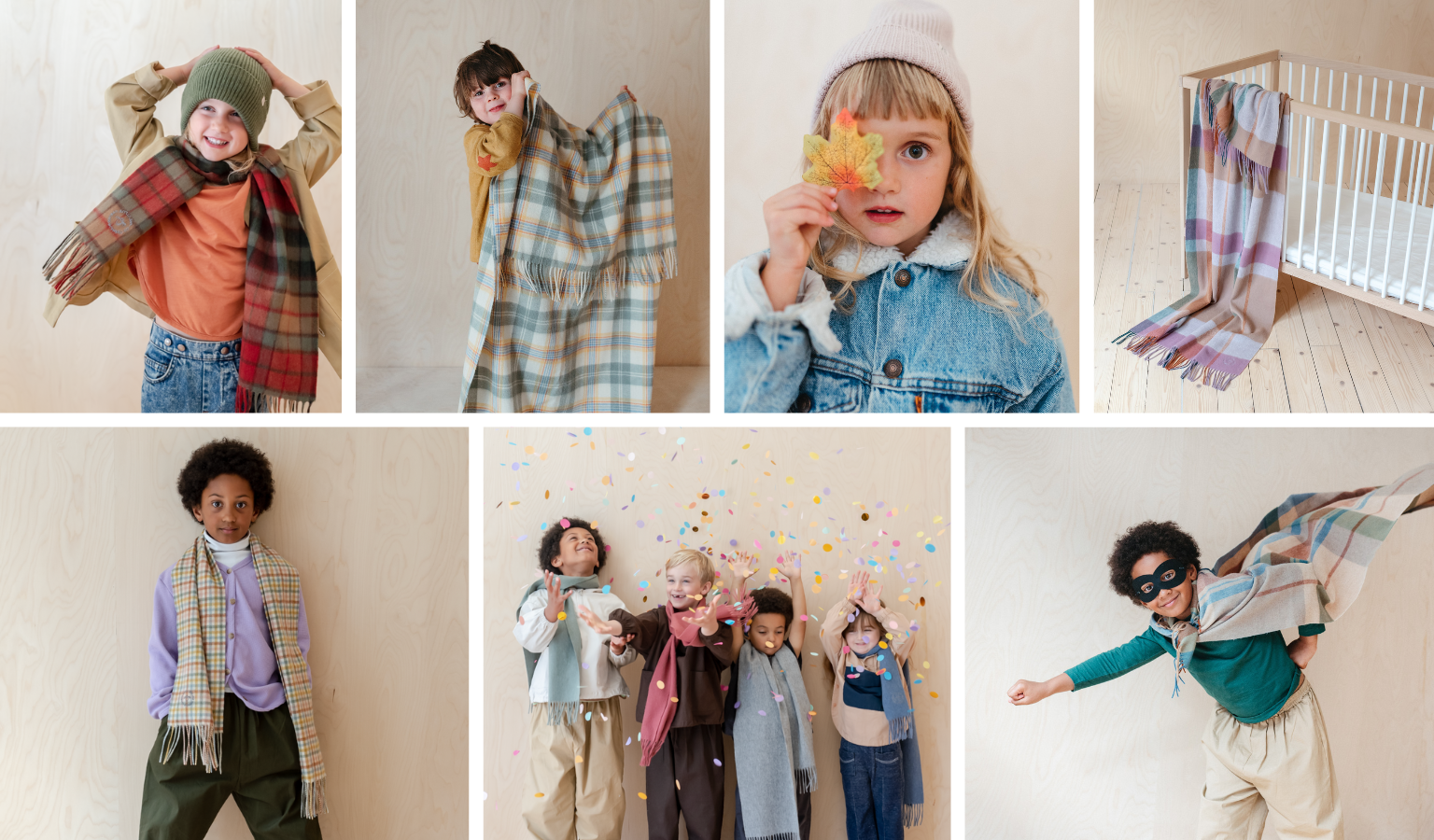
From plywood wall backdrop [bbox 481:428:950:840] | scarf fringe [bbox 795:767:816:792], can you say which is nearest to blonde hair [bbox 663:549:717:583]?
plywood wall backdrop [bbox 481:428:950:840]

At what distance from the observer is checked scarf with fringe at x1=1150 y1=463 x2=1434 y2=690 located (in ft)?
5.49

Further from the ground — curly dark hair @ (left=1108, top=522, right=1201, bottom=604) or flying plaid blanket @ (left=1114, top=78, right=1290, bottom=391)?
flying plaid blanket @ (left=1114, top=78, right=1290, bottom=391)

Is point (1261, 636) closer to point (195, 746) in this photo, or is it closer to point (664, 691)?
point (664, 691)

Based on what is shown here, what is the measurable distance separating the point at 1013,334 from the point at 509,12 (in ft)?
3.74

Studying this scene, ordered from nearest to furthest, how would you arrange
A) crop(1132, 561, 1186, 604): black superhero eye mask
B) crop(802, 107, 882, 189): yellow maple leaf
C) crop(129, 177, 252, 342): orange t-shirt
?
crop(802, 107, 882, 189): yellow maple leaf → crop(129, 177, 252, 342): orange t-shirt → crop(1132, 561, 1186, 604): black superhero eye mask

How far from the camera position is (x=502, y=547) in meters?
1.78

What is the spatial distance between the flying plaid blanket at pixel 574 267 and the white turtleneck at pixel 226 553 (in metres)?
0.61

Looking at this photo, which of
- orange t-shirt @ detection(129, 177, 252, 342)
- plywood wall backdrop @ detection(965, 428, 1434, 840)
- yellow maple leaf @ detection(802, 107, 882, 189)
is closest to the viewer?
yellow maple leaf @ detection(802, 107, 882, 189)

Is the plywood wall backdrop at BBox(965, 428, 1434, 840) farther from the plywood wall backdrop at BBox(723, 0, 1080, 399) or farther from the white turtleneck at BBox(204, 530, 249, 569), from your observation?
the white turtleneck at BBox(204, 530, 249, 569)

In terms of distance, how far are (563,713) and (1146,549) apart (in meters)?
1.24

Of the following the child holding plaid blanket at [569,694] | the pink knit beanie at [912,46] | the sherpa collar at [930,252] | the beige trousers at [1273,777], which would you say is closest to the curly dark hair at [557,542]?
the child holding plaid blanket at [569,694]

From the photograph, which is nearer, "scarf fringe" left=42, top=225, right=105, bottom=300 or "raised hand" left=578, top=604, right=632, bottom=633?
"scarf fringe" left=42, top=225, right=105, bottom=300

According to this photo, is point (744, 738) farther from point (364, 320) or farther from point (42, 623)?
point (42, 623)

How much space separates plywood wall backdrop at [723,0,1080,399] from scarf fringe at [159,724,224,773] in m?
1.36
